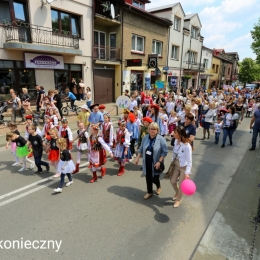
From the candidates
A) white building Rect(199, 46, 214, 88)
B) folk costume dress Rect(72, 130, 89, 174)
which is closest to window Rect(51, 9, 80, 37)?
folk costume dress Rect(72, 130, 89, 174)

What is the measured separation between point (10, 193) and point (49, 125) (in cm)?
232

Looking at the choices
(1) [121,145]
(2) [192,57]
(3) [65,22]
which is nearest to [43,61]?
(3) [65,22]

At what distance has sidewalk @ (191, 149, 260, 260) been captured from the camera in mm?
3037

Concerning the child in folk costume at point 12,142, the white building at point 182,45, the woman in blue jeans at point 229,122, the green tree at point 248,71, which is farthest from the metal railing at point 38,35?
the green tree at point 248,71

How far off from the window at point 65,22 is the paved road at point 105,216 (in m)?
11.1

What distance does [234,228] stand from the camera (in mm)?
3551

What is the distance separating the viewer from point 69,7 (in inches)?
533

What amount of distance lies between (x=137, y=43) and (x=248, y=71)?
48294mm

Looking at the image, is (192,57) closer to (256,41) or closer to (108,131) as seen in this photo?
(256,41)

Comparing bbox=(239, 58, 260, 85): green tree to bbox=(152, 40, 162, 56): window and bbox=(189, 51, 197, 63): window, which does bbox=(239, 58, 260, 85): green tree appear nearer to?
bbox=(189, 51, 197, 63): window

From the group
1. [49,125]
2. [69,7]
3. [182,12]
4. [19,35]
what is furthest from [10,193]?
[182,12]

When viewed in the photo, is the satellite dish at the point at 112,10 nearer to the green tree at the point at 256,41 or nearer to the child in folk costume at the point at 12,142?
the child in folk costume at the point at 12,142

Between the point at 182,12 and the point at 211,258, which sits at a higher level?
the point at 182,12

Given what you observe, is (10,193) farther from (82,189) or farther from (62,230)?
(62,230)
